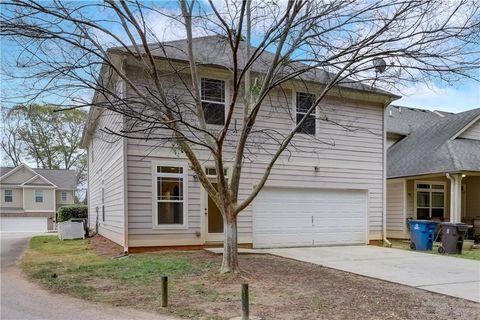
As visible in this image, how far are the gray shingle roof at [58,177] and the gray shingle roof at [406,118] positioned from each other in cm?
2940

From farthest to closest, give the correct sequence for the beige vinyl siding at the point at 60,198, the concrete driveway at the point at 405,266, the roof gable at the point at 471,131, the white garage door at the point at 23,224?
the beige vinyl siding at the point at 60,198 → the white garage door at the point at 23,224 → the roof gable at the point at 471,131 → the concrete driveway at the point at 405,266

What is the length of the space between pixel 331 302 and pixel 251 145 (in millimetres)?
6645

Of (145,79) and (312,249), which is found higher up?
(145,79)

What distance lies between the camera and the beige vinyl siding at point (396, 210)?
16828 millimetres

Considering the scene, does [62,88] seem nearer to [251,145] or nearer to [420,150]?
[251,145]

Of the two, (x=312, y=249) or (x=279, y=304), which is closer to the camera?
(x=279, y=304)

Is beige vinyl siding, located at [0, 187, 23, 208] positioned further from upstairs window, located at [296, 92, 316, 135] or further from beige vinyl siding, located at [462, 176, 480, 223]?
beige vinyl siding, located at [462, 176, 480, 223]

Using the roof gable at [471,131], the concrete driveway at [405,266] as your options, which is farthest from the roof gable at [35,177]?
the roof gable at [471,131]

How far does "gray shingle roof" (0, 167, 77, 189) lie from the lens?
3728 centimetres

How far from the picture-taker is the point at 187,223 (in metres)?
11.7

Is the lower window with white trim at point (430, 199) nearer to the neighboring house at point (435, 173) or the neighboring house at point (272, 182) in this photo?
the neighboring house at point (435, 173)

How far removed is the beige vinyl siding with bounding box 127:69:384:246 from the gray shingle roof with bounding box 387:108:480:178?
92.1 inches

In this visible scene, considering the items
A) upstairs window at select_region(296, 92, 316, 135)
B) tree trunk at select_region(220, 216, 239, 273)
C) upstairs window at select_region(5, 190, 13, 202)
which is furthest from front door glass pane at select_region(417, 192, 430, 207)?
upstairs window at select_region(5, 190, 13, 202)

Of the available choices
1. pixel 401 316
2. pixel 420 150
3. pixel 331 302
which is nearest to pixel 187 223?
pixel 331 302
